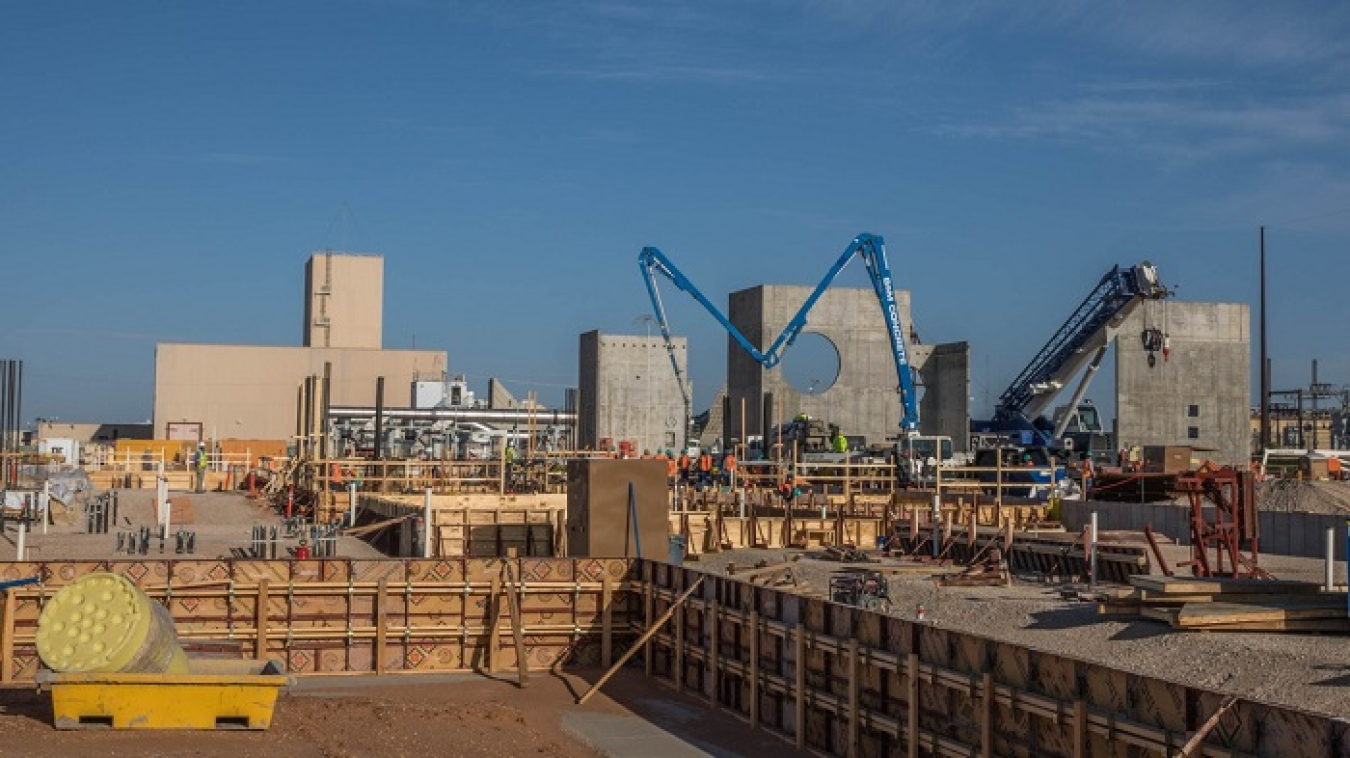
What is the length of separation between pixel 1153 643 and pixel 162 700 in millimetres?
11701

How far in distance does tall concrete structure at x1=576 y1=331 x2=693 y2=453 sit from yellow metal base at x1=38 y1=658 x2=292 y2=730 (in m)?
70.0

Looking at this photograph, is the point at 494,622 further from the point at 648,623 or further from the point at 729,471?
the point at 729,471

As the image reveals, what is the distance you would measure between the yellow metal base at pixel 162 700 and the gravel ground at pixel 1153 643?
26.7 feet

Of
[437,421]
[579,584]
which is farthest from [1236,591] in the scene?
[437,421]

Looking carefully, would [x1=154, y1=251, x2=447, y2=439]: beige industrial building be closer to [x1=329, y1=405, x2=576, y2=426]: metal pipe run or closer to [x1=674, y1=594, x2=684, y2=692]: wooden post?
[x1=329, y1=405, x2=576, y2=426]: metal pipe run

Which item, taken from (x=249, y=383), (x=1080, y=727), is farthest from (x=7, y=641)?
(x=249, y=383)

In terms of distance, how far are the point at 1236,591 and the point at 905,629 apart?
245 inches

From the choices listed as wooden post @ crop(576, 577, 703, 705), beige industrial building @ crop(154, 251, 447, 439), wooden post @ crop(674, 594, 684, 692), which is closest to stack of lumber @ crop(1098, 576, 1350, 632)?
wooden post @ crop(576, 577, 703, 705)

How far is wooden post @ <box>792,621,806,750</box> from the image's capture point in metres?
17.8

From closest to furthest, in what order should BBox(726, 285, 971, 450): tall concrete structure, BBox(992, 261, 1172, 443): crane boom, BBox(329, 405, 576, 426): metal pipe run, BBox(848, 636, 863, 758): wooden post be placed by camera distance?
BBox(848, 636, 863, 758): wooden post < BBox(992, 261, 1172, 443): crane boom < BBox(726, 285, 971, 450): tall concrete structure < BBox(329, 405, 576, 426): metal pipe run

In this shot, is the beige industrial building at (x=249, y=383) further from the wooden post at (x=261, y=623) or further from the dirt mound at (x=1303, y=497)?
the wooden post at (x=261, y=623)

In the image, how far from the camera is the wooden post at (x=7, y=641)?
20047 millimetres

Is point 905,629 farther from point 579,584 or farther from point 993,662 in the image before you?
point 579,584

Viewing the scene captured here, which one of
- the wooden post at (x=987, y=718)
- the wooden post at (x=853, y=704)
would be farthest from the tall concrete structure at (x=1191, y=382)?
the wooden post at (x=987, y=718)
